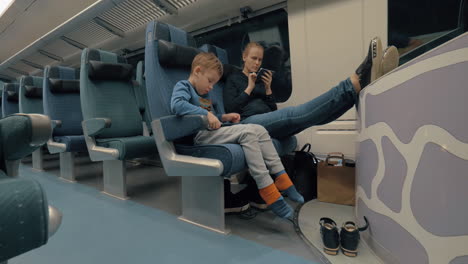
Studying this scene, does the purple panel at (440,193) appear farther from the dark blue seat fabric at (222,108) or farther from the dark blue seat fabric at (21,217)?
the dark blue seat fabric at (21,217)

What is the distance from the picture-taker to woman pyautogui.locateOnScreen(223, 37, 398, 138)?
1347 millimetres

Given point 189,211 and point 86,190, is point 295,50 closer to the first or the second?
point 189,211

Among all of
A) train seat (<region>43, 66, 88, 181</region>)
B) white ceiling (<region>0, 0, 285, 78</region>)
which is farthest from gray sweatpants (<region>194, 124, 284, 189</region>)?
train seat (<region>43, 66, 88, 181</region>)

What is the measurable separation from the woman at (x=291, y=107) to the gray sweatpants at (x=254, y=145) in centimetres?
32

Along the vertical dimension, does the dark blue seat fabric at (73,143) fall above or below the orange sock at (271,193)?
above

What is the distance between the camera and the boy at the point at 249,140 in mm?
1326

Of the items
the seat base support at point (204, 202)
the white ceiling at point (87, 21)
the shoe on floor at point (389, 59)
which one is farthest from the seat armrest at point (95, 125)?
the shoe on floor at point (389, 59)

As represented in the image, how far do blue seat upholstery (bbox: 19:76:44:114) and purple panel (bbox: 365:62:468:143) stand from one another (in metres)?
4.38

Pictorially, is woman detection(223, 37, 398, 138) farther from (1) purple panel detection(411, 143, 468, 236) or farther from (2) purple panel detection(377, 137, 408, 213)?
(1) purple panel detection(411, 143, 468, 236)

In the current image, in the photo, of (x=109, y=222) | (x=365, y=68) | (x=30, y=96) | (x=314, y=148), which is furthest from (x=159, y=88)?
(x=30, y=96)

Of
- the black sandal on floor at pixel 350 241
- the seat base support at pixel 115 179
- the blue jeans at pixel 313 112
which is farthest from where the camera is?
the seat base support at pixel 115 179

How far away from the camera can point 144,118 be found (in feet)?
10.2

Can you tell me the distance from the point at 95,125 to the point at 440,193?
2381 millimetres

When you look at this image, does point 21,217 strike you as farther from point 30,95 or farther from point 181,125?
point 30,95
